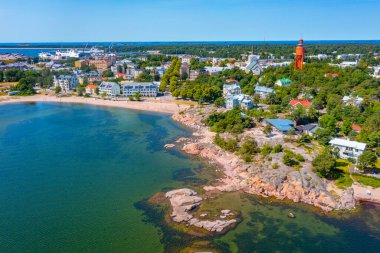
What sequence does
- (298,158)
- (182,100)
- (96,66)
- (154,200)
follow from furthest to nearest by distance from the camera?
(96,66)
(182,100)
(298,158)
(154,200)

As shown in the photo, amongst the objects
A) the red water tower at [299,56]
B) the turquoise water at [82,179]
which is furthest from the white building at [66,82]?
the red water tower at [299,56]

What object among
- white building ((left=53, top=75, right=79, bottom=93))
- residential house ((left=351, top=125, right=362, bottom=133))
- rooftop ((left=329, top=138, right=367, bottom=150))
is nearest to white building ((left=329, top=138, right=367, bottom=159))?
rooftop ((left=329, top=138, right=367, bottom=150))

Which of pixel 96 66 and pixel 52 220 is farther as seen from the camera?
pixel 96 66

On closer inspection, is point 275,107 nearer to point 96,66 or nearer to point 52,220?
point 52,220

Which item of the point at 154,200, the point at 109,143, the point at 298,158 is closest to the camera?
the point at 154,200

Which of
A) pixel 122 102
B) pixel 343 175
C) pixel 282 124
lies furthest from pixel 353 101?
pixel 122 102

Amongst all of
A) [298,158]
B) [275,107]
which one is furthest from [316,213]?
[275,107]
